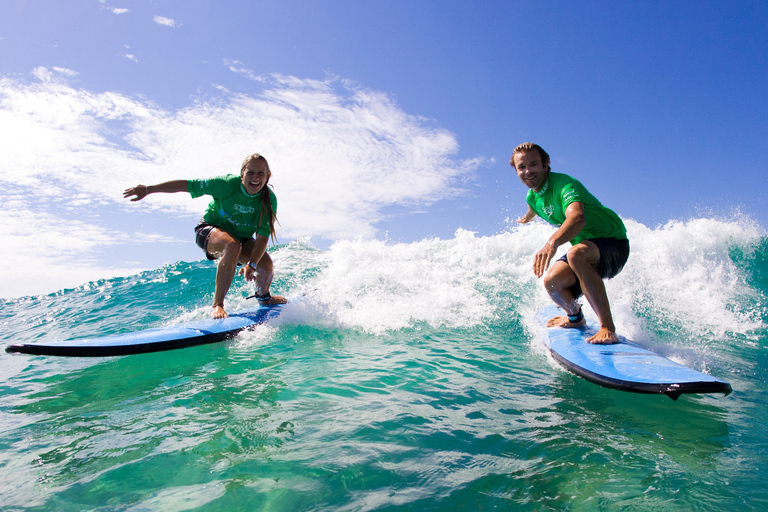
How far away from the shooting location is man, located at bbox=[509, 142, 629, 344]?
3699mm

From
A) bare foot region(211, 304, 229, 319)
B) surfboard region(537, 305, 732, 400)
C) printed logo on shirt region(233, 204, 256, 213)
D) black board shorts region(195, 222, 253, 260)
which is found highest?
printed logo on shirt region(233, 204, 256, 213)

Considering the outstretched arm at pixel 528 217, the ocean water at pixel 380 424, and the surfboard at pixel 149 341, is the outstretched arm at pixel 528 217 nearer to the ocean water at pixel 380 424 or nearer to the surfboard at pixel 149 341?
the ocean water at pixel 380 424

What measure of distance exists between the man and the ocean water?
720 mm

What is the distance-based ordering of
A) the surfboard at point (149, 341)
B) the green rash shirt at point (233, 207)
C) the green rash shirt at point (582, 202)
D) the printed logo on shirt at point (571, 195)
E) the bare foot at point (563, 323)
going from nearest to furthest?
1. the surfboard at point (149, 341)
2. the printed logo on shirt at point (571, 195)
3. the green rash shirt at point (582, 202)
4. the bare foot at point (563, 323)
5. the green rash shirt at point (233, 207)

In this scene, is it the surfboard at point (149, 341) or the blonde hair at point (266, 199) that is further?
the blonde hair at point (266, 199)

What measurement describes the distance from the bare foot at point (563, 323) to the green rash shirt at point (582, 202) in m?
0.93

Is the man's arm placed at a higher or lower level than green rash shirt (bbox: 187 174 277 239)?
lower

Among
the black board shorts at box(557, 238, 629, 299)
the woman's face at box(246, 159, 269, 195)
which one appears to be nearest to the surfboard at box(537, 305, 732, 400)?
the black board shorts at box(557, 238, 629, 299)

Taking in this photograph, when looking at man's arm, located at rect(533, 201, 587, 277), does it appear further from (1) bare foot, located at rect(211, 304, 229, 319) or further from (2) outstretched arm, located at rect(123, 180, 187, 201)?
(2) outstretched arm, located at rect(123, 180, 187, 201)

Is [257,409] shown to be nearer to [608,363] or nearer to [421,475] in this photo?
[421,475]

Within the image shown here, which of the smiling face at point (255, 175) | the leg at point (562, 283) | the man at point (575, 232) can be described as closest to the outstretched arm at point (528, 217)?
the man at point (575, 232)

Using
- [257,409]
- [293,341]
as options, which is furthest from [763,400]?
[293,341]

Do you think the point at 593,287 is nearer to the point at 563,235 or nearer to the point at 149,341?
the point at 563,235

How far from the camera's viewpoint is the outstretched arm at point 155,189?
181 inches
